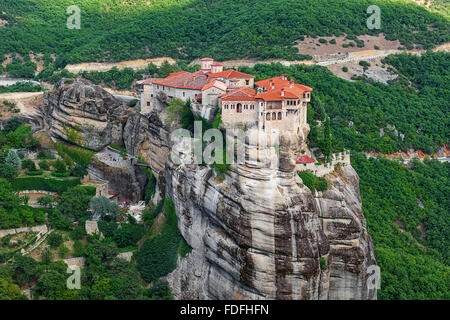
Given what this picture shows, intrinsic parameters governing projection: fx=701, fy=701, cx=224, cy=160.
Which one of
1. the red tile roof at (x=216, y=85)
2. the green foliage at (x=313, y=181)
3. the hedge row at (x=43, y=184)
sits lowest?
the hedge row at (x=43, y=184)

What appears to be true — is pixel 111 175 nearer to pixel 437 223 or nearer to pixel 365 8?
pixel 437 223

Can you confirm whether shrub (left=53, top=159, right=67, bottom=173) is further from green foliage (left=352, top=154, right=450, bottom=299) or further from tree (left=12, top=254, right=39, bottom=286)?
green foliage (left=352, top=154, right=450, bottom=299)

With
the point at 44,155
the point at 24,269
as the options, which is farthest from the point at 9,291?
the point at 44,155

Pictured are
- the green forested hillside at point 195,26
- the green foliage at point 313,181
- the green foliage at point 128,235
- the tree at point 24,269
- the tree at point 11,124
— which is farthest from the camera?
the green forested hillside at point 195,26

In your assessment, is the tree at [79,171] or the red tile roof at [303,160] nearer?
the red tile roof at [303,160]

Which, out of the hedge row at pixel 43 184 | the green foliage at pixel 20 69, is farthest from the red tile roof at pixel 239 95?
the green foliage at pixel 20 69

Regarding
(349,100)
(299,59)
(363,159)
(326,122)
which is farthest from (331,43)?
(326,122)

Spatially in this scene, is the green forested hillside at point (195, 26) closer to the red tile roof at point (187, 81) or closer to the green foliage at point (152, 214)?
the red tile roof at point (187, 81)

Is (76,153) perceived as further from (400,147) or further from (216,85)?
(400,147)

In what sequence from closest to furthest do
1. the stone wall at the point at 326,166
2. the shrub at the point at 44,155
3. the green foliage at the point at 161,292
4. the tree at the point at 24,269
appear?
the stone wall at the point at 326,166 < the tree at the point at 24,269 < the green foliage at the point at 161,292 < the shrub at the point at 44,155
